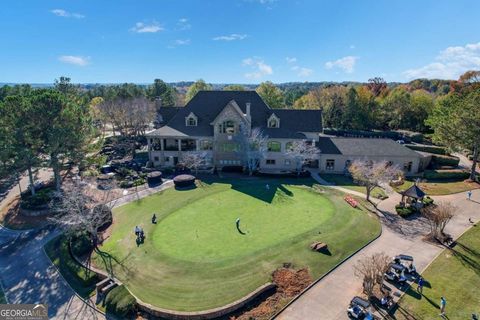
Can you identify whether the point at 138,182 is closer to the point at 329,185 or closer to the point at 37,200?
the point at 37,200

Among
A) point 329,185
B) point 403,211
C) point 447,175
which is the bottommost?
point 403,211

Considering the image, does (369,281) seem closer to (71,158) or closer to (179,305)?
(179,305)

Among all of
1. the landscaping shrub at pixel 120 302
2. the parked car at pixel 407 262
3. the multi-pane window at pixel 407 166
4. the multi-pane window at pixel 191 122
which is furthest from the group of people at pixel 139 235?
the multi-pane window at pixel 407 166

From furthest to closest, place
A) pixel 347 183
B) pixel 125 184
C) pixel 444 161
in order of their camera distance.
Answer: pixel 444 161 → pixel 347 183 → pixel 125 184

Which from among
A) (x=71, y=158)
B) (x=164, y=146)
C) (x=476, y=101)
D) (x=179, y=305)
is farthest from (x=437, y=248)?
(x=71, y=158)

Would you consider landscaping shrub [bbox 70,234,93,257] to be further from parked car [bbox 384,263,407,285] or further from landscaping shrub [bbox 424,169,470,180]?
landscaping shrub [bbox 424,169,470,180]

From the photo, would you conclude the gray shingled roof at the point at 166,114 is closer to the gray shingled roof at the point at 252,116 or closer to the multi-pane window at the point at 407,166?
the gray shingled roof at the point at 252,116

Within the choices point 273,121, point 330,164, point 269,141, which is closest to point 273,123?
point 273,121
